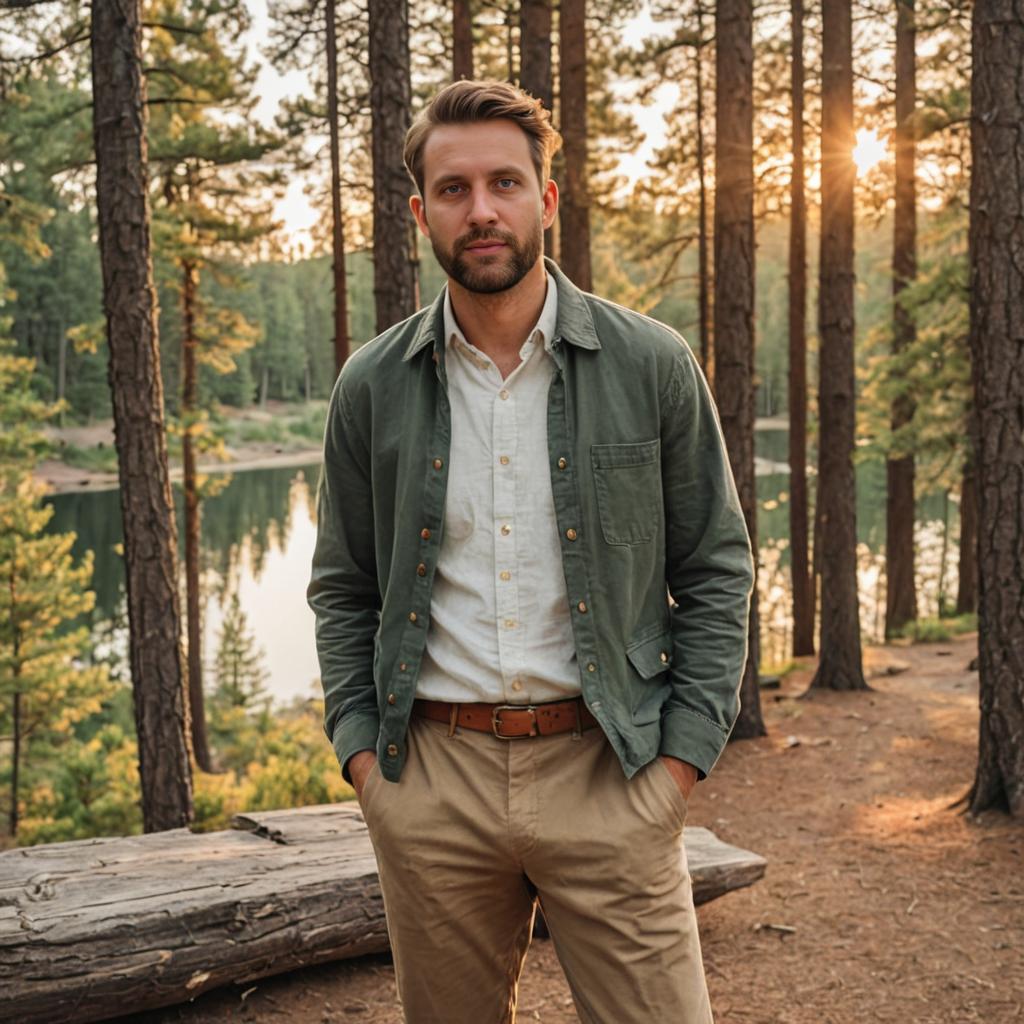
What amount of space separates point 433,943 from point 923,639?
15.4m

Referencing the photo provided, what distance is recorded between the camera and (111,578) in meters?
32.5

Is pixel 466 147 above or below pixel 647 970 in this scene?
above

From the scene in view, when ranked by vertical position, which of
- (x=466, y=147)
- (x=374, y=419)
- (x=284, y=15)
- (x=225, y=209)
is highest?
(x=284, y=15)

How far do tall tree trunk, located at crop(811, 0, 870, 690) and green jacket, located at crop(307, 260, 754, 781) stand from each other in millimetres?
9767

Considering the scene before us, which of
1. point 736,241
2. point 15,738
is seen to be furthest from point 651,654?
point 15,738

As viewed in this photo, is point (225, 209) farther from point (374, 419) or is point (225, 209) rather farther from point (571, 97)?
point (374, 419)

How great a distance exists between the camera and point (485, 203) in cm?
224

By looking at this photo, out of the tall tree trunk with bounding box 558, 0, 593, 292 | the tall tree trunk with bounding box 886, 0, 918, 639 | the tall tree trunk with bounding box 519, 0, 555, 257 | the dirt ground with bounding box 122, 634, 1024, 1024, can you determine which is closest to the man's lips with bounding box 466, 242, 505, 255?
the dirt ground with bounding box 122, 634, 1024, 1024

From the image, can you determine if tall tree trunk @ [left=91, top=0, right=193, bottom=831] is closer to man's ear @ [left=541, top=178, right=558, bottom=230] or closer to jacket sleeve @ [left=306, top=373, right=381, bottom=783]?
jacket sleeve @ [left=306, top=373, right=381, bottom=783]

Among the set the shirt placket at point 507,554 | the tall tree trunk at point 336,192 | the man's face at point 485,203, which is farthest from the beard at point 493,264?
the tall tree trunk at point 336,192

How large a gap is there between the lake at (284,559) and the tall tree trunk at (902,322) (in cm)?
242

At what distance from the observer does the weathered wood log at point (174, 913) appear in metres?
3.50

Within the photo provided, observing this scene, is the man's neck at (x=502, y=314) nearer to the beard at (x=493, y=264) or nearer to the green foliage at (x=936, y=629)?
the beard at (x=493, y=264)

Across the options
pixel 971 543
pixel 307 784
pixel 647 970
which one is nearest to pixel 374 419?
pixel 647 970
